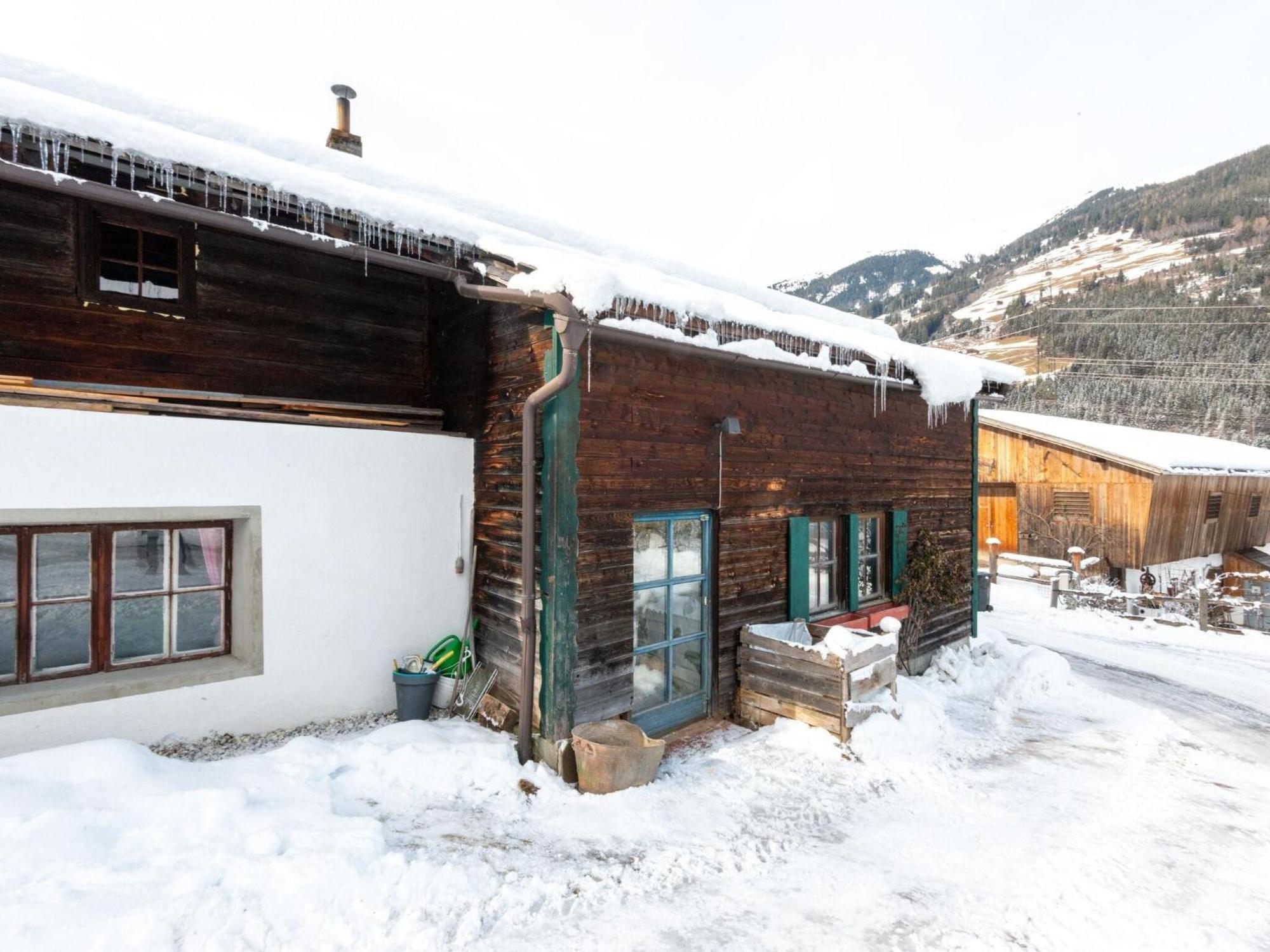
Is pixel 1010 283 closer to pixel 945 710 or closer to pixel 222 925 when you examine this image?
pixel 945 710

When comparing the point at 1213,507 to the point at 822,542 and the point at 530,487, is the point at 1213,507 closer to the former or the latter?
the point at 822,542

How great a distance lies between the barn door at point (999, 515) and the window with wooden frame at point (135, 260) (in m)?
19.1

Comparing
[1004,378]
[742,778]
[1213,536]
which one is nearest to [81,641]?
[742,778]

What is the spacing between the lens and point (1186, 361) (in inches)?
1720

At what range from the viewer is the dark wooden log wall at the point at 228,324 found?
4.35m

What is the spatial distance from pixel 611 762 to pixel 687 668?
163 centimetres

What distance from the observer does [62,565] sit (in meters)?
4.20

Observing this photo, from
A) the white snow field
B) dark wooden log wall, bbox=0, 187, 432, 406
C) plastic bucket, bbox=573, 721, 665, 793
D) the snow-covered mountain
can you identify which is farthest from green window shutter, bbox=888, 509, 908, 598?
the snow-covered mountain

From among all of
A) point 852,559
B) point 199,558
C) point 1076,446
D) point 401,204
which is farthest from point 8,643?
point 1076,446

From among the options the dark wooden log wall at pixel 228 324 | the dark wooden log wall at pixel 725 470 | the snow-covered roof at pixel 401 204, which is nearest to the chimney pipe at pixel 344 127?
the snow-covered roof at pixel 401 204

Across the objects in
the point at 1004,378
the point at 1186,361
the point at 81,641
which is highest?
the point at 1186,361

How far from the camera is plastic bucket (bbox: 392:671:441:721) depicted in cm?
509

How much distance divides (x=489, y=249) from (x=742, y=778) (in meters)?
4.55

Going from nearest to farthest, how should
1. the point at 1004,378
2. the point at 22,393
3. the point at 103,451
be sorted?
the point at 22,393, the point at 103,451, the point at 1004,378
